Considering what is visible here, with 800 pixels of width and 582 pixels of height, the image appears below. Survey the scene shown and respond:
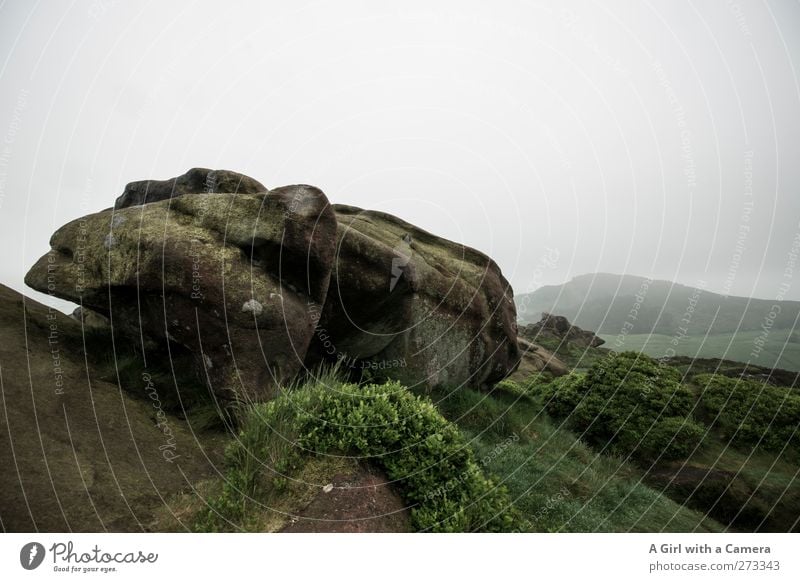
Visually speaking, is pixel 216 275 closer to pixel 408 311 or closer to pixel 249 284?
pixel 249 284

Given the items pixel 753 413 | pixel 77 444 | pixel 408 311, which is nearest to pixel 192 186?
pixel 408 311

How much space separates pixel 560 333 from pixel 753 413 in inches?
1460

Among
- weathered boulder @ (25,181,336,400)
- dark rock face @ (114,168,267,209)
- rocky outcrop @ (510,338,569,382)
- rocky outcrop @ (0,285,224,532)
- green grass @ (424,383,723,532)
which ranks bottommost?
rocky outcrop @ (0,285,224,532)

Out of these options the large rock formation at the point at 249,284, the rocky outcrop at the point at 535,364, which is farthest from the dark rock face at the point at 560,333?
the large rock formation at the point at 249,284

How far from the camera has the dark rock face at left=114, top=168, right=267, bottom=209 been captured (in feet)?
31.6

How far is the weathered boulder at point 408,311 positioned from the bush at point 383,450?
3.10 meters

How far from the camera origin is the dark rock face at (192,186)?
964 cm

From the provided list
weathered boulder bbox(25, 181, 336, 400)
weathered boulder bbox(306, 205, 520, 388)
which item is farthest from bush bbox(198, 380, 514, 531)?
weathered boulder bbox(306, 205, 520, 388)

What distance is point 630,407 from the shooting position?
12781mm

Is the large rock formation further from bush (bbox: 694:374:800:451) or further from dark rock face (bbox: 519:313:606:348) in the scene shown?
dark rock face (bbox: 519:313:606:348)

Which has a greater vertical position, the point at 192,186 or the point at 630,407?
the point at 192,186

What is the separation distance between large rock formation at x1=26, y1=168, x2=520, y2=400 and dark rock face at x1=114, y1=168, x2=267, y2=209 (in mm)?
70

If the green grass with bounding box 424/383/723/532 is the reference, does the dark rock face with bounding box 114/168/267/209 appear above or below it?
above
